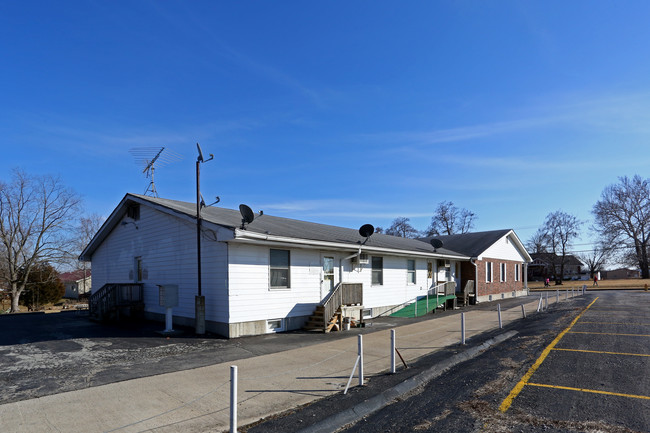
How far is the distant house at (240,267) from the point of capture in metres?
12.3

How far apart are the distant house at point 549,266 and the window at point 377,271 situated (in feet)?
189

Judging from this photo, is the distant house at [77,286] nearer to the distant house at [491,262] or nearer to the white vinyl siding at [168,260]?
the white vinyl siding at [168,260]

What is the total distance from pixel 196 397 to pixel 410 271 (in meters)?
16.0

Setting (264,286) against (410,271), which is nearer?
(264,286)

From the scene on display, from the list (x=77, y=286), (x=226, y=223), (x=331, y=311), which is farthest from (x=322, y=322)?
(x=77, y=286)

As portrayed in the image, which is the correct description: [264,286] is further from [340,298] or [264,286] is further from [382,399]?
[382,399]

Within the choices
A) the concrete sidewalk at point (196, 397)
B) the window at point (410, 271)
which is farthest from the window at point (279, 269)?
the window at point (410, 271)

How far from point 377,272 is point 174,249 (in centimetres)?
878

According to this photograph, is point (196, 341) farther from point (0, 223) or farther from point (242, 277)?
point (0, 223)

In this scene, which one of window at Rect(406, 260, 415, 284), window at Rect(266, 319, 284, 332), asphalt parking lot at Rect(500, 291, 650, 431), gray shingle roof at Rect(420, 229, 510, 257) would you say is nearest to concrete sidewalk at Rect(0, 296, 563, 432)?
asphalt parking lot at Rect(500, 291, 650, 431)

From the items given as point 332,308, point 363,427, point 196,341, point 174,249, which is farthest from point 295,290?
point 363,427

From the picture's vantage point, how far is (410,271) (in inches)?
824

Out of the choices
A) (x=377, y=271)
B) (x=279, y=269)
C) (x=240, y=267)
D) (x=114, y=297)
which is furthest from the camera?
(x=377, y=271)

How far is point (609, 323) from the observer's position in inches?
559
